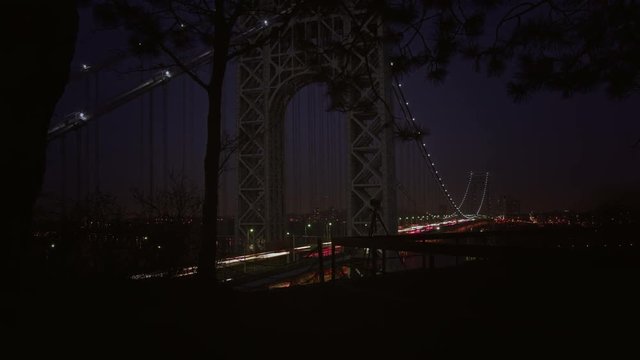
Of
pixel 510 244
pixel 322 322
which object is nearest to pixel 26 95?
pixel 322 322

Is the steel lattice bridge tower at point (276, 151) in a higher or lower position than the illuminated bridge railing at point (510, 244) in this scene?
higher

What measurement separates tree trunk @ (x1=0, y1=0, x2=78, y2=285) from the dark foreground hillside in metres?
0.53

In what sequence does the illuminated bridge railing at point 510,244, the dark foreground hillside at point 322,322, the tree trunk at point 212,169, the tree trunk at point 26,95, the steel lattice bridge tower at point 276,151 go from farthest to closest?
the steel lattice bridge tower at point 276,151 < the tree trunk at point 212,169 < the tree trunk at point 26,95 < the dark foreground hillside at point 322,322 < the illuminated bridge railing at point 510,244

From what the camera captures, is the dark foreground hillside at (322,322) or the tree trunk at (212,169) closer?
the dark foreground hillside at (322,322)

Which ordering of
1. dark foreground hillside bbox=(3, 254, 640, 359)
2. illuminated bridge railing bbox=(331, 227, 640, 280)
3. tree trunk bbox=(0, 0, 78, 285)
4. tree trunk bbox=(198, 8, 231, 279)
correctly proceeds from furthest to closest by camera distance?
1. tree trunk bbox=(198, 8, 231, 279)
2. tree trunk bbox=(0, 0, 78, 285)
3. dark foreground hillside bbox=(3, 254, 640, 359)
4. illuminated bridge railing bbox=(331, 227, 640, 280)

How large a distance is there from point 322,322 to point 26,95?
Result: 2798mm

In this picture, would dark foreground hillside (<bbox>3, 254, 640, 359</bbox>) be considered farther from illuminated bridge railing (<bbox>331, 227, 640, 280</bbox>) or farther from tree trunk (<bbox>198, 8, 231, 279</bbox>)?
tree trunk (<bbox>198, 8, 231, 279</bbox>)

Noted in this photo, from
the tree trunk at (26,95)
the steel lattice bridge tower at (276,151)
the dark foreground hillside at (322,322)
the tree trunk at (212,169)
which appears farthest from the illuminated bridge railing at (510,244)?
the steel lattice bridge tower at (276,151)

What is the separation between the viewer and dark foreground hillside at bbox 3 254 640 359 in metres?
2.45

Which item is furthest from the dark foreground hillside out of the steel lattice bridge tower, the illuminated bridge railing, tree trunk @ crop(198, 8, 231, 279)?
the steel lattice bridge tower

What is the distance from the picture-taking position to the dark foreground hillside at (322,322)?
8.05ft

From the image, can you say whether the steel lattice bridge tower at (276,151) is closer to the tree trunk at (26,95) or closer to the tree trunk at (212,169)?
the tree trunk at (212,169)

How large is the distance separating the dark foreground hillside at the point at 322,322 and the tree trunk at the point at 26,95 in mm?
534

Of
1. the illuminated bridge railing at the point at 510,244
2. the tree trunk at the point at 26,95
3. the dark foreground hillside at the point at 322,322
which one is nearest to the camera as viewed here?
the illuminated bridge railing at the point at 510,244
